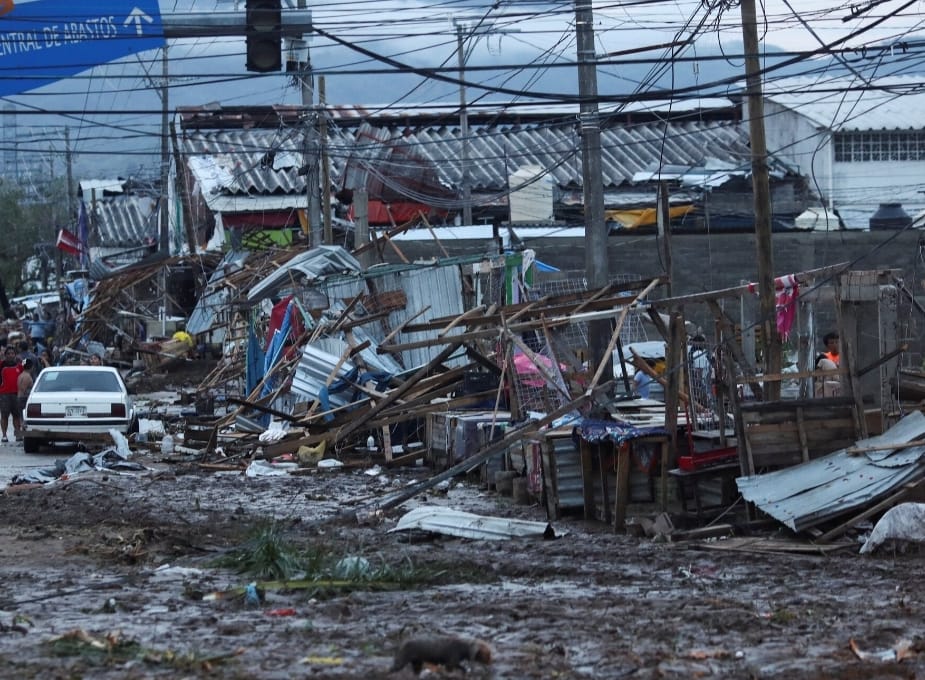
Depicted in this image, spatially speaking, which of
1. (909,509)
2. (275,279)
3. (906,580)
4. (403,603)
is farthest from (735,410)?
(275,279)

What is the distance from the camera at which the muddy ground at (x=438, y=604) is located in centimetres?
780

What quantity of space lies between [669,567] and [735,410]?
8.19 ft

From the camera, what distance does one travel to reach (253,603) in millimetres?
9727

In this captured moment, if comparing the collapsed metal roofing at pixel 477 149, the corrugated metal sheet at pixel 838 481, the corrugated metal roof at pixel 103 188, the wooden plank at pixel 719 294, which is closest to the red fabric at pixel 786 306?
the wooden plank at pixel 719 294

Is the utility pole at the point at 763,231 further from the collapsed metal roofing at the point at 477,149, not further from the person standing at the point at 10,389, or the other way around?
the collapsed metal roofing at the point at 477,149

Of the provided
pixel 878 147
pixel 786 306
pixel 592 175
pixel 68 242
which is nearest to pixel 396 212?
pixel 878 147

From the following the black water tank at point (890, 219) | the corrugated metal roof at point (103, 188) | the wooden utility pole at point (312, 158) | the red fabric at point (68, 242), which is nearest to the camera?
the wooden utility pole at point (312, 158)

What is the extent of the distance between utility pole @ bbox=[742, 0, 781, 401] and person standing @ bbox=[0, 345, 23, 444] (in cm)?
1600

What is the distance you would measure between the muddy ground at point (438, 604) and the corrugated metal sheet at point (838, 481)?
1.81ft

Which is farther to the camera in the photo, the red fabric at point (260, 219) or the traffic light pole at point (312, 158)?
the red fabric at point (260, 219)

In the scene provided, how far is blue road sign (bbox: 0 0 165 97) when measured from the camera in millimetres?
15141

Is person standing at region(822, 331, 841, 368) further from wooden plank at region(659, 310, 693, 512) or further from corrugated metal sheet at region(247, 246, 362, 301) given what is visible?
corrugated metal sheet at region(247, 246, 362, 301)

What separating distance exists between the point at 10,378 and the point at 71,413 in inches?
109

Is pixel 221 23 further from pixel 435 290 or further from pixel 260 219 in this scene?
pixel 260 219
